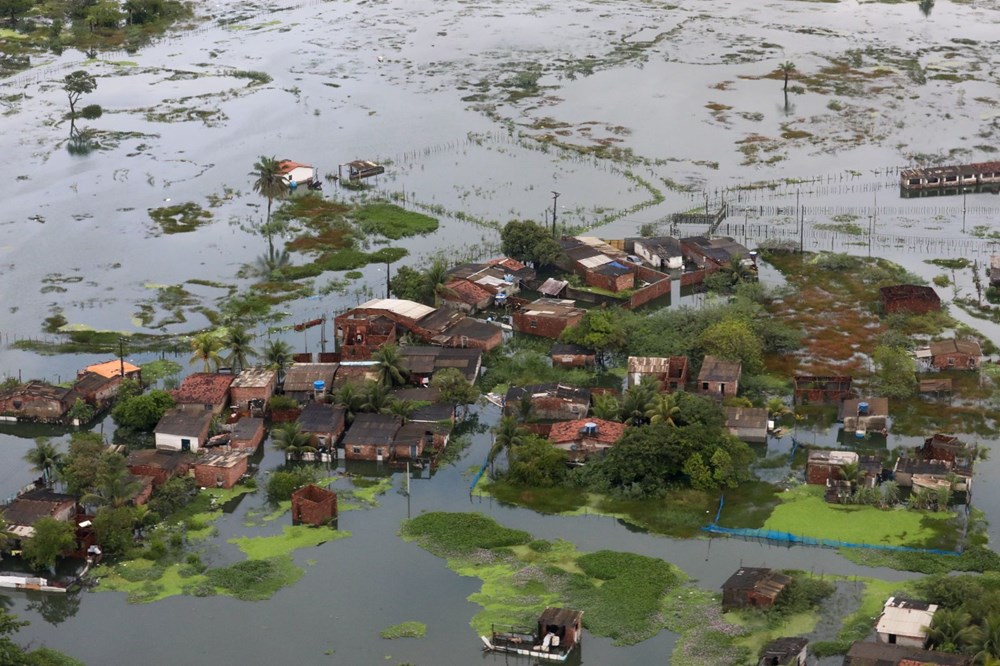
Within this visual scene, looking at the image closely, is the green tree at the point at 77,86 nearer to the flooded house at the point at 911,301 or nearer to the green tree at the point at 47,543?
the green tree at the point at 47,543

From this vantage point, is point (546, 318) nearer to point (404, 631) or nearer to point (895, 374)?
point (895, 374)

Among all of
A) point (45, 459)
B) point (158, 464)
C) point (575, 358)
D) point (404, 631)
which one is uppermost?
point (45, 459)

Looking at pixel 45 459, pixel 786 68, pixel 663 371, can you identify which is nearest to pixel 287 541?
pixel 45 459

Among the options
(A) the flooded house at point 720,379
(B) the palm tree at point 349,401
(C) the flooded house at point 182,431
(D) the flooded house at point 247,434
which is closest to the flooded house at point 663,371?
(A) the flooded house at point 720,379

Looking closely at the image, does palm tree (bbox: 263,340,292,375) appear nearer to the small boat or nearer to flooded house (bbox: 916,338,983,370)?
the small boat

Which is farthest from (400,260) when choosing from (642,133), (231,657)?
(231,657)

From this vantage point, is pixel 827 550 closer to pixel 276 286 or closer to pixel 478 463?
pixel 478 463

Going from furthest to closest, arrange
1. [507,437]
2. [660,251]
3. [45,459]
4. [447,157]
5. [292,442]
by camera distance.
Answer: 1. [447,157]
2. [660,251]
3. [292,442]
4. [507,437]
5. [45,459]
